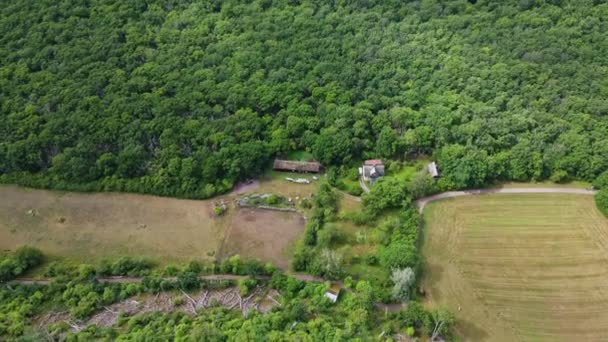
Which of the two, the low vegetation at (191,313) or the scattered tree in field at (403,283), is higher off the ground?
the scattered tree in field at (403,283)

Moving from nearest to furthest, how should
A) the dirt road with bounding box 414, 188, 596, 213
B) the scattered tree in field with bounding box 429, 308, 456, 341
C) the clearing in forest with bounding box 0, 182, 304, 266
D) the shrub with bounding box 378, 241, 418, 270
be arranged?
the scattered tree in field with bounding box 429, 308, 456, 341, the shrub with bounding box 378, 241, 418, 270, the clearing in forest with bounding box 0, 182, 304, 266, the dirt road with bounding box 414, 188, 596, 213

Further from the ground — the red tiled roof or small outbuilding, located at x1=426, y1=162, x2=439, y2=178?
the red tiled roof

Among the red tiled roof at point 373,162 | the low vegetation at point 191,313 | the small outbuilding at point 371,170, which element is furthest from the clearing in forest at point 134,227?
the red tiled roof at point 373,162

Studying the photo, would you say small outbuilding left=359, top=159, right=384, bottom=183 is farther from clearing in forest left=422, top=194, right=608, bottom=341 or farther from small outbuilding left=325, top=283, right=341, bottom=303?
small outbuilding left=325, top=283, right=341, bottom=303

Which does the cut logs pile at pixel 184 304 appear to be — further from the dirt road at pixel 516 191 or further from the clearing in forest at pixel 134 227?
the dirt road at pixel 516 191

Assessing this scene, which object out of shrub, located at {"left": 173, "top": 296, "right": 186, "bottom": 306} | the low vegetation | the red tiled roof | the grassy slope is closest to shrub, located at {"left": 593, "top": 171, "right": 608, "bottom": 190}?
the red tiled roof

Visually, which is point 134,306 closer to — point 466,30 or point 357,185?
point 357,185

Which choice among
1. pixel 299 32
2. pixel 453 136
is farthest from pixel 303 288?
pixel 299 32
